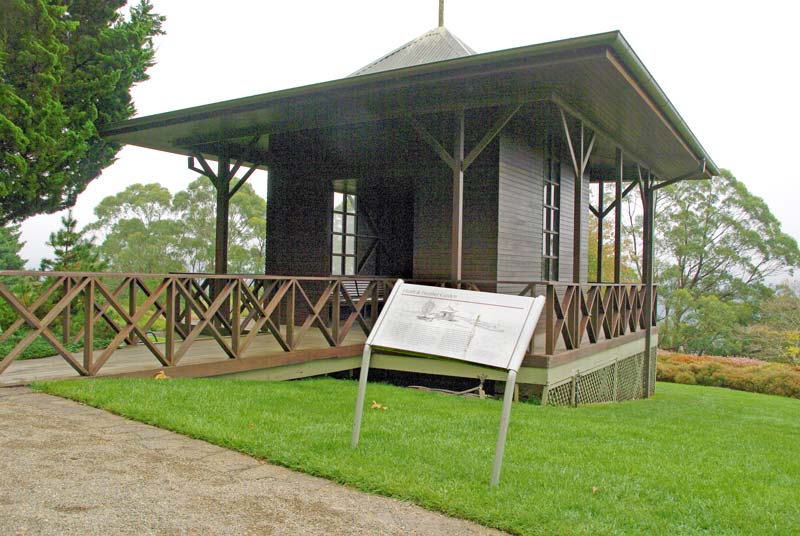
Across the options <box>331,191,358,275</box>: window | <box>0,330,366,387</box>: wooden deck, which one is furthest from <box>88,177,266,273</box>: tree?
<box>0,330,366,387</box>: wooden deck

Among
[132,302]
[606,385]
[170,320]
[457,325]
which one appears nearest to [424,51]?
[606,385]

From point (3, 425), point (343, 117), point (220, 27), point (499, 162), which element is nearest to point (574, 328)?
point (499, 162)

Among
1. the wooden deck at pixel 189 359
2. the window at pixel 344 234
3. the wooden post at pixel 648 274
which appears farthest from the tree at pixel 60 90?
the wooden post at pixel 648 274

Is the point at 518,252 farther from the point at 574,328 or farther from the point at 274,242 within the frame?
the point at 274,242

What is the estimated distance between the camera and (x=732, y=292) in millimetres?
33625

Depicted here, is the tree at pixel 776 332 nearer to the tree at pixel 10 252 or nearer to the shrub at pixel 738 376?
the shrub at pixel 738 376

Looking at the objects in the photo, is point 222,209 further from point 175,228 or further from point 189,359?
point 175,228

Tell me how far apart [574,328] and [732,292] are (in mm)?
29816

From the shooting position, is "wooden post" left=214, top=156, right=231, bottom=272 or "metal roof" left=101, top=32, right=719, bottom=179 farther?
"wooden post" left=214, top=156, right=231, bottom=272

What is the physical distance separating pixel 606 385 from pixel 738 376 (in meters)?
10.3

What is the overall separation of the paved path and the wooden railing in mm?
1517

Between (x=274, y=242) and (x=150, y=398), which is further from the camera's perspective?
(x=274, y=242)

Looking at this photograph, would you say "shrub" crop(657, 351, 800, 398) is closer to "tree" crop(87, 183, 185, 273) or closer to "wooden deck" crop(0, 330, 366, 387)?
"wooden deck" crop(0, 330, 366, 387)

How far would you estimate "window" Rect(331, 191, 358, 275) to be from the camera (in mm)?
10523
